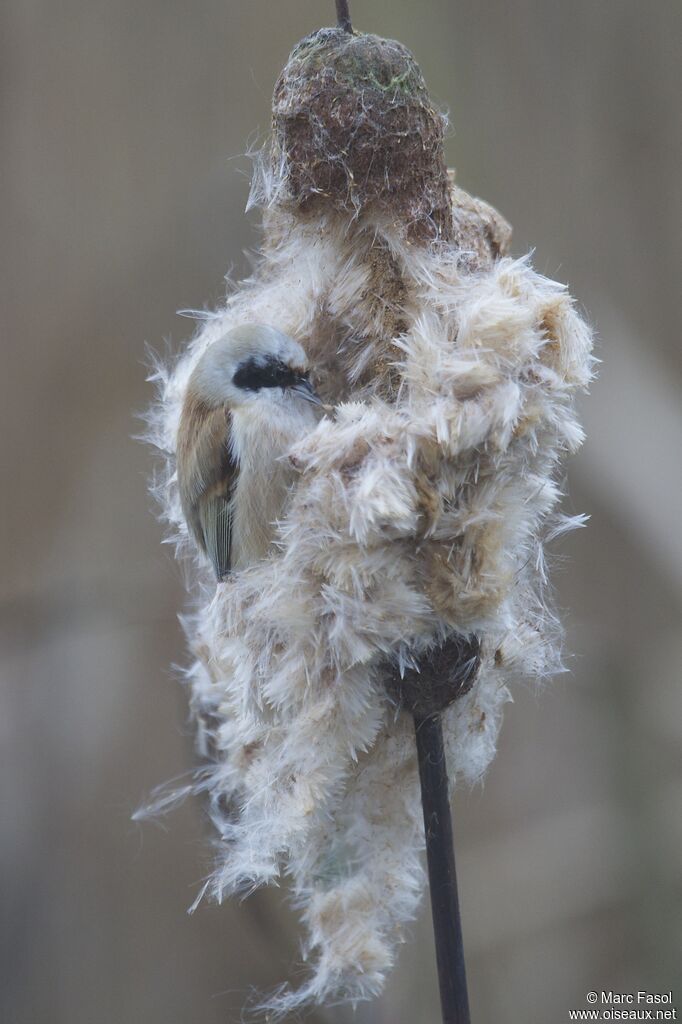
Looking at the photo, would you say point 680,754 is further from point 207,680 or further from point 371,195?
point 371,195

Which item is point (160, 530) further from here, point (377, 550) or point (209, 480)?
point (377, 550)

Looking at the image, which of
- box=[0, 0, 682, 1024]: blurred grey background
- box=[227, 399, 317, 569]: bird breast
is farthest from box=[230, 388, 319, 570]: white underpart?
box=[0, 0, 682, 1024]: blurred grey background

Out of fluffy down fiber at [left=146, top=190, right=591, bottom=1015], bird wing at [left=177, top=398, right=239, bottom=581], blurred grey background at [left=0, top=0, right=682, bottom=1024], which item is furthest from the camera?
blurred grey background at [left=0, top=0, right=682, bottom=1024]

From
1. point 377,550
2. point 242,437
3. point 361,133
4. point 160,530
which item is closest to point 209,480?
point 242,437

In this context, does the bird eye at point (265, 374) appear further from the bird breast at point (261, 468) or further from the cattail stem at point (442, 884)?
the cattail stem at point (442, 884)

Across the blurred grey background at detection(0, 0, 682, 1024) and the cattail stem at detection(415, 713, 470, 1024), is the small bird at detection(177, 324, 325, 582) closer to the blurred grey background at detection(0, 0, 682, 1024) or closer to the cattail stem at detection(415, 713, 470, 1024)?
the cattail stem at detection(415, 713, 470, 1024)

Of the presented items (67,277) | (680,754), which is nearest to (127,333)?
(67,277)
